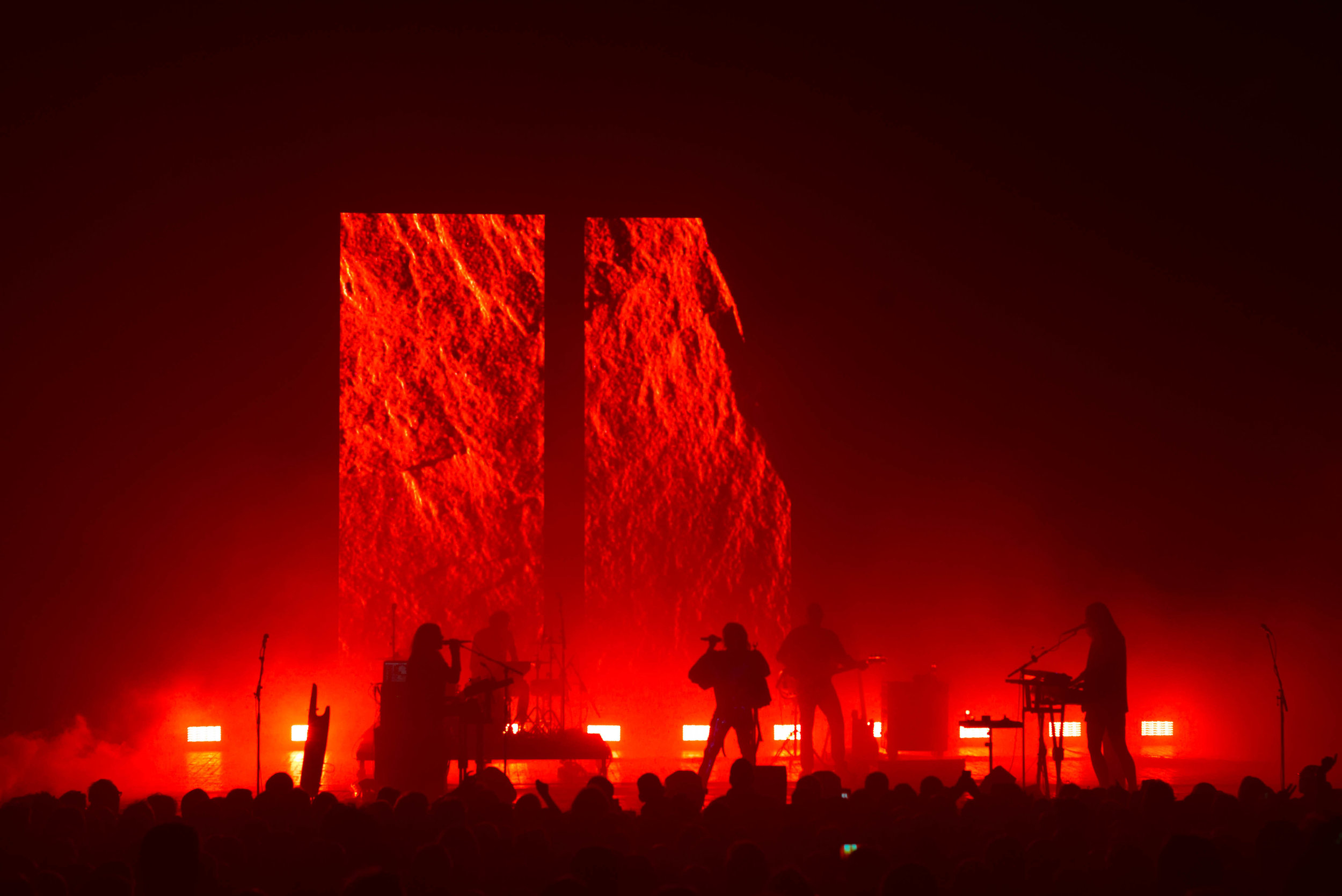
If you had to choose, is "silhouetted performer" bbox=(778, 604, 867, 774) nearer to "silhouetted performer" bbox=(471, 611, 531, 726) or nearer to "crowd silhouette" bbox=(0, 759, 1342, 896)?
"silhouetted performer" bbox=(471, 611, 531, 726)

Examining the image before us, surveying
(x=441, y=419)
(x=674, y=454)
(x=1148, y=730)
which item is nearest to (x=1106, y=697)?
(x=1148, y=730)

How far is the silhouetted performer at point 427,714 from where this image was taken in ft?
23.5

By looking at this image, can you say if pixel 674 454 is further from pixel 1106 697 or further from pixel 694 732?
pixel 1106 697

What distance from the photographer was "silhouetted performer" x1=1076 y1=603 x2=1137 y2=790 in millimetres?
7648

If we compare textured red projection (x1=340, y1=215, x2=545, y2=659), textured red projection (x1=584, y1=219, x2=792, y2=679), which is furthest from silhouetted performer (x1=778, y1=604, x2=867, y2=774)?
textured red projection (x1=340, y1=215, x2=545, y2=659)

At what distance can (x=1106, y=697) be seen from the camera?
7.71 m

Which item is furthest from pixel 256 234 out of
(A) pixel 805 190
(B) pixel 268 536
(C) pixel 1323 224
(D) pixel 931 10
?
(C) pixel 1323 224

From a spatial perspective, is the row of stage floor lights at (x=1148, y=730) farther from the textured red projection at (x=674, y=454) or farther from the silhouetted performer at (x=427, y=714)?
the silhouetted performer at (x=427, y=714)

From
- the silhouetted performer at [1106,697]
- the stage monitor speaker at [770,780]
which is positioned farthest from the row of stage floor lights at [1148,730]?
the stage monitor speaker at [770,780]

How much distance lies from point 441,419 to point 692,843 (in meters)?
8.59

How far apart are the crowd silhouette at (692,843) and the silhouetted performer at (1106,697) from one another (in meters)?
2.21

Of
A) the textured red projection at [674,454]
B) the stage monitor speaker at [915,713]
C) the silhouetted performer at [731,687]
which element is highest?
the textured red projection at [674,454]

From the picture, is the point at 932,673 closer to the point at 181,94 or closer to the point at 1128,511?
the point at 1128,511

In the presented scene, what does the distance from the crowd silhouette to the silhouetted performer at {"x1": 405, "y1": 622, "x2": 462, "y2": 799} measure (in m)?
1.83
